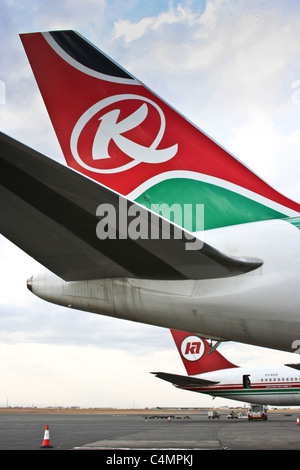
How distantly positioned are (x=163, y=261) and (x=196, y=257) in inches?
15.0

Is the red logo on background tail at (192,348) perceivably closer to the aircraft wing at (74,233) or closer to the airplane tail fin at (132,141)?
the airplane tail fin at (132,141)

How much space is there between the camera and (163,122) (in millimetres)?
6258

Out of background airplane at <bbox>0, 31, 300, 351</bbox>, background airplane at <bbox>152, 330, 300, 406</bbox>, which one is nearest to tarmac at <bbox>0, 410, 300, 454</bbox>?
background airplane at <bbox>0, 31, 300, 351</bbox>

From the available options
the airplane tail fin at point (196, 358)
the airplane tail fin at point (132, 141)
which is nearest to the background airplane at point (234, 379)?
the airplane tail fin at point (196, 358)

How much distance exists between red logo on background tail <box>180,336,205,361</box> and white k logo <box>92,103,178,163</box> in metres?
33.9

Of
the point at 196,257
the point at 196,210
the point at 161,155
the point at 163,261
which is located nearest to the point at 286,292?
the point at 196,257

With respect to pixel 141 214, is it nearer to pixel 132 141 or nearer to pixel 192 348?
pixel 132 141

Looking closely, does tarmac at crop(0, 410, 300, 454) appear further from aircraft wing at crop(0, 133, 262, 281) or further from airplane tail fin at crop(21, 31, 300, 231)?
airplane tail fin at crop(21, 31, 300, 231)

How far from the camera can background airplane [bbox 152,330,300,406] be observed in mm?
39531

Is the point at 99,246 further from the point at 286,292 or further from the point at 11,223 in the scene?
the point at 286,292

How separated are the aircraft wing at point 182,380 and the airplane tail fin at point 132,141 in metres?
36.3

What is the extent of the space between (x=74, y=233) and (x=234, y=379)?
40.2 metres

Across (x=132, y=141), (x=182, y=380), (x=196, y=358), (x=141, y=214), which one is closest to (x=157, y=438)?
(x=132, y=141)

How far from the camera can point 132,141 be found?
6352 millimetres
